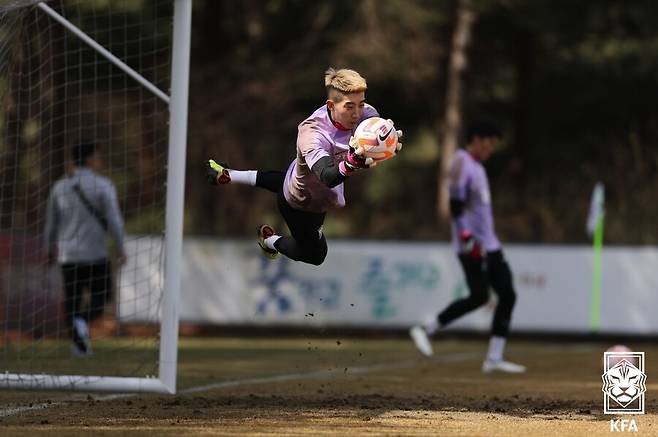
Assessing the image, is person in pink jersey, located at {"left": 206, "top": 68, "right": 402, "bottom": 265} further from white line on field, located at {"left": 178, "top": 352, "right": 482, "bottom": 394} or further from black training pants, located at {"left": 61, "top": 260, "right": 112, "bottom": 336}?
black training pants, located at {"left": 61, "top": 260, "right": 112, "bottom": 336}

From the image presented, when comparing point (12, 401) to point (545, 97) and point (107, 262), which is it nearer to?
point (107, 262)

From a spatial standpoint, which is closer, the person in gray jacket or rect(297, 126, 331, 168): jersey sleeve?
rect(297, 126, 331, 168): jersey sleeve

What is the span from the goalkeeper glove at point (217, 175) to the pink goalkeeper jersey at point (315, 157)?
672 mm

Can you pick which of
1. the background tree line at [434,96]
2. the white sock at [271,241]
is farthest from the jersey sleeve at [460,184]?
the background tree line at [434,96]

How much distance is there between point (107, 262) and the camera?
14633 mm

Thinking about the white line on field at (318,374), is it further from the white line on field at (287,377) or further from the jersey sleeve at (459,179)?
the jersey sleeve at (459,179)

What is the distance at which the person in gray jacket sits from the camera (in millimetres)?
14266

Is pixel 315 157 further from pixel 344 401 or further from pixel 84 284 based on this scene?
pixel 84 284

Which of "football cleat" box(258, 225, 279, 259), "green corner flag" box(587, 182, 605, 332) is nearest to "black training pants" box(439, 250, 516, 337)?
"football cleat" box(258, 225, 279, 259)

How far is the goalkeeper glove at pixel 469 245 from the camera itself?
13633 mm

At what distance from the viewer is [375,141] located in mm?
8648

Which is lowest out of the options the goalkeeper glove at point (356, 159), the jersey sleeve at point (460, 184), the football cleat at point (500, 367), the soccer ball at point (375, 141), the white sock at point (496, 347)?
the football cleat at point (500, 367)

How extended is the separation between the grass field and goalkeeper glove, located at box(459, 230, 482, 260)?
1143 mm

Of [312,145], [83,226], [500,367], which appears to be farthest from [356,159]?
[83,226]
